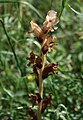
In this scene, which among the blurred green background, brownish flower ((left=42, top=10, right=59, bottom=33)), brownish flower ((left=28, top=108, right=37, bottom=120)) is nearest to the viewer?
brownish flower ((left=42, top=10, right=59, bottom=33))

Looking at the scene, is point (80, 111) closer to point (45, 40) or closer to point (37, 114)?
point (37, 114)

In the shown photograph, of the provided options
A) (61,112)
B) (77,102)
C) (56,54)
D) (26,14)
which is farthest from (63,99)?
(26,14)

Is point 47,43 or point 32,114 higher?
point 47,43

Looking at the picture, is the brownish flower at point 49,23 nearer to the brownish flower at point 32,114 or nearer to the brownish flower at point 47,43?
the brownish flower at point 47,43

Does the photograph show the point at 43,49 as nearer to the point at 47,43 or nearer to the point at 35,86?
the point at 47,43

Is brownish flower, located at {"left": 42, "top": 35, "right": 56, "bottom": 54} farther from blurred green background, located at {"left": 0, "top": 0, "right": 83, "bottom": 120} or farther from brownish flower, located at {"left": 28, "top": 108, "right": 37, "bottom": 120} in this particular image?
brownish flower, located at {"left": 28, "top": 108, "right": 37, "bottom": 120}

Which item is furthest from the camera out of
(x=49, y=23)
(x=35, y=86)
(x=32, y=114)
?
(x=35, y=86)

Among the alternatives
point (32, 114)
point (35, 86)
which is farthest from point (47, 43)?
point (35, 86)

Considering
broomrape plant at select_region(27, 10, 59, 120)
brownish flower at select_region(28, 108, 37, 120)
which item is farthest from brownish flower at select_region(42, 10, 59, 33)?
brownish flower at select_region(28, 108, 37, 120)

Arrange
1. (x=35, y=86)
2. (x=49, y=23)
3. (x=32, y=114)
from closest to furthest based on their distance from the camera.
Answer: (x=49, y=23) → (x=32, y=114) → (x=35, y=86)

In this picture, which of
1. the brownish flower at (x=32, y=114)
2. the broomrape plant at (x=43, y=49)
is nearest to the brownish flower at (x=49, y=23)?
the broomrape plant at (x=43, y=49)

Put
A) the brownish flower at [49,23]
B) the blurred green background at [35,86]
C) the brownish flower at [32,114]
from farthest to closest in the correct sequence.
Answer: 1. the blurred green background at [35,86]
2. the brownish flower at [32,114]
3. the brownish flower at [49,23]

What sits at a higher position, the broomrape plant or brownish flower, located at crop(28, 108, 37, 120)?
the broomrape plant
